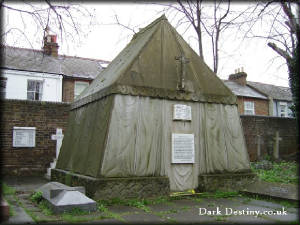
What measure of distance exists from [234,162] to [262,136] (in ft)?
32.8

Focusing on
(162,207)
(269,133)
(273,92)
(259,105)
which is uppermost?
(273,92)

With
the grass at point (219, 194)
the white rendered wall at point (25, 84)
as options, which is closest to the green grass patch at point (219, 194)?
the grass at point (219, 194)

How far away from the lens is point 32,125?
41.7 feet

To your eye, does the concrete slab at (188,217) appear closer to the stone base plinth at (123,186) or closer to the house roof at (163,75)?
the stone base plinth at (123,186)

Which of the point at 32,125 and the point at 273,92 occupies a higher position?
the point at 273,92

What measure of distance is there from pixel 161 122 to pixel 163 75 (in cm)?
A: 122

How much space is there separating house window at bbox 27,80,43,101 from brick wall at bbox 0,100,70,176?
6312mm

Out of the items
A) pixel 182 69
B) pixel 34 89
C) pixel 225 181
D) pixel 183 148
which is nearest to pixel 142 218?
pixel 183 148

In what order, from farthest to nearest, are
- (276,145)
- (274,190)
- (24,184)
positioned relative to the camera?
(276,145)
(24,184)
(274,190)

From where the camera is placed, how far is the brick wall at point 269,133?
16547 millimetres

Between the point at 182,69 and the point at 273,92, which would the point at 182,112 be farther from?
the point at 273,92

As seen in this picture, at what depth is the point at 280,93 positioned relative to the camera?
2864cm

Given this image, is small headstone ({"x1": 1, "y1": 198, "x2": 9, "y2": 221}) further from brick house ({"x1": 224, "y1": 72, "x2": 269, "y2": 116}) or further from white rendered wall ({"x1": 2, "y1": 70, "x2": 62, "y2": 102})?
brick house ({"x1": 224, "y1": 72, "x2": 269, "y2": 116})

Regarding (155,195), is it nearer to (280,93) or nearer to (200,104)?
(200,104)
